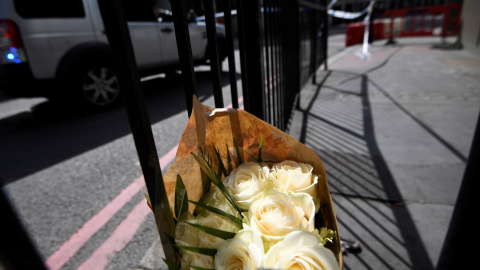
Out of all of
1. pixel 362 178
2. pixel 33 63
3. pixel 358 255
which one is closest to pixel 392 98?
pixel 362 178

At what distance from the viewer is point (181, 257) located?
76 centimetres

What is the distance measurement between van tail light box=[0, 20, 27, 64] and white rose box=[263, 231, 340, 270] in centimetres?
491

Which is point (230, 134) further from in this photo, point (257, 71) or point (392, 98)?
point (392, 98)

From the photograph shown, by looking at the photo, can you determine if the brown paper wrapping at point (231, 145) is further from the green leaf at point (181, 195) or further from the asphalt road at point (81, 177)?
the asphalt road at point (81, 177)

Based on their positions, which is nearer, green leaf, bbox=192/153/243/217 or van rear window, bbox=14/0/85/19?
green leaf, bbox=192/153/243/217

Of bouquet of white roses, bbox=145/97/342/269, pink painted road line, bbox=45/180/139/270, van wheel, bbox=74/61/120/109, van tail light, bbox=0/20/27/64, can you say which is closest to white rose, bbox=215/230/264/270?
bouquet of white roses, bbox=145/97/342/269

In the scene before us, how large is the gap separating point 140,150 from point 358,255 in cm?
176

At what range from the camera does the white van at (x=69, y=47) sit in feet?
13.5

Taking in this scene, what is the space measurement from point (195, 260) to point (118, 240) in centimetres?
180

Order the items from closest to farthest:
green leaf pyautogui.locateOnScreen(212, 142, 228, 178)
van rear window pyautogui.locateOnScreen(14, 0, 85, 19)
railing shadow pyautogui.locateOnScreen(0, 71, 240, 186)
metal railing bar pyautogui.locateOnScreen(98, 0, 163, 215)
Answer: metal railing bar pyautogui.locateOnScreen(98, 0, 163, 215), green leaf pyautogui.locateOnScreen(212, 142, 228, 178), railing shadow pyautogui.locateOnScreen(0, 71, 240, 186), van rear window pyautogui.locateOnScreen(14, 0, 85, 19)

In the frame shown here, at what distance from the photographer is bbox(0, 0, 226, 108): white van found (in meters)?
4.11

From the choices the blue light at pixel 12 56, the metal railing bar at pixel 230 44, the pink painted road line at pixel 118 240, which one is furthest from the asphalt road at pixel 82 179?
the blue light at pixel 12 56

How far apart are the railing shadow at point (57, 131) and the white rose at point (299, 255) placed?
7.83ft

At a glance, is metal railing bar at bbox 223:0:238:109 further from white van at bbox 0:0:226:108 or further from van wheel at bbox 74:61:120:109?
van wheel at bbox 74:61:120:109
